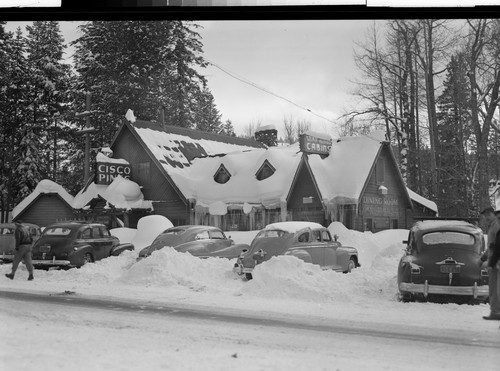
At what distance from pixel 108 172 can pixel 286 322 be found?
260 centimetres

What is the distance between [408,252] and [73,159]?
388 centimetres

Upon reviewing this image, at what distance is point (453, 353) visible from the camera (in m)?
3.90

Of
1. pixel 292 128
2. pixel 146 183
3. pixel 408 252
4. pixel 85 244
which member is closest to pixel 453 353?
pixel 408 252

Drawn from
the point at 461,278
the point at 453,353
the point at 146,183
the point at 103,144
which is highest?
the point at 103,144

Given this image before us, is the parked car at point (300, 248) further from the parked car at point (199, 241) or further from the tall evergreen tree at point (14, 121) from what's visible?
the tall evergreen tree at point (14, 121)

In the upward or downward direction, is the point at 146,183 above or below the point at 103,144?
below

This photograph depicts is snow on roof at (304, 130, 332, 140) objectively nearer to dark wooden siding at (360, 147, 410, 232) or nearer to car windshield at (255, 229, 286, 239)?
dark wooden siding at (360, 147, 410, 232)

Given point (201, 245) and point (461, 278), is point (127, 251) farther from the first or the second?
point (461, 278)

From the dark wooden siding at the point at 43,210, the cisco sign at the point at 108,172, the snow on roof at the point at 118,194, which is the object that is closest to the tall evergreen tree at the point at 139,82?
the cisco sign at the point at 108,172

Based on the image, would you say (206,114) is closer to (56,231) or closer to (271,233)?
(271,233)

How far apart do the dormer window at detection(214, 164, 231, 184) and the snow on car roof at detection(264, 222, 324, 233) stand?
713mm

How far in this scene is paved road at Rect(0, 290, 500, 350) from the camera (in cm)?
418

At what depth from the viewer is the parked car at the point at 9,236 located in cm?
532

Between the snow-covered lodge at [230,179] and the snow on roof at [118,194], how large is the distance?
0.01 m
